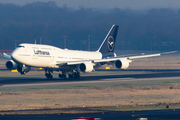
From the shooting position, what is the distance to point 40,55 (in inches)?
2431

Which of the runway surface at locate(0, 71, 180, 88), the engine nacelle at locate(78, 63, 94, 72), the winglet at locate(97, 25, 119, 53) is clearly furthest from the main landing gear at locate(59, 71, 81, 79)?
the winglet at locate(97, 25, 119, 53)

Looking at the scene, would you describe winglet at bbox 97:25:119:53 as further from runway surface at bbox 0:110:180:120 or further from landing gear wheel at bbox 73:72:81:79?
runway surface at bbox 0:110:180:120

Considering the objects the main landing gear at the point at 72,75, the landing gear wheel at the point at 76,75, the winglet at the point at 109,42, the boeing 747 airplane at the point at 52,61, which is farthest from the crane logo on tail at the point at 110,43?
the landing gear wheel at the point at 76,75

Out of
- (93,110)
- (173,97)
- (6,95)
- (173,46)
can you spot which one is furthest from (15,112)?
(173,46)

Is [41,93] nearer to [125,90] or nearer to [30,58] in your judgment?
[125,90]

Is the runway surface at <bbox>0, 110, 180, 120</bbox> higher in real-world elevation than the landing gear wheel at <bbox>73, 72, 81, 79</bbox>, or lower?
lower

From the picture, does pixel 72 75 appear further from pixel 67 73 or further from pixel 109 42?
pixel 109 42

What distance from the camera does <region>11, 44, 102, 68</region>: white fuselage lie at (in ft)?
195

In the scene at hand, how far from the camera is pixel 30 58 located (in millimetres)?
60281

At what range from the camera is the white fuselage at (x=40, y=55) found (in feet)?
195

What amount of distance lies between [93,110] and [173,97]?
14454 millimetres

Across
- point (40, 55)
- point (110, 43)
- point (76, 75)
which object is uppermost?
point (110, 43)

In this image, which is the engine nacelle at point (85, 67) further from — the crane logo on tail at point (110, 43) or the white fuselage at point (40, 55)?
the crane logo on tail at point (110, 43)

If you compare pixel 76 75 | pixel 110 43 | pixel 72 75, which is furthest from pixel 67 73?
pixel 110 43
